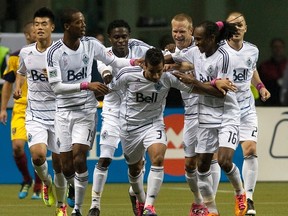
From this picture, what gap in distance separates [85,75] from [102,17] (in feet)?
26.0

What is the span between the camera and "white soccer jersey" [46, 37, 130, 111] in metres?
15.4

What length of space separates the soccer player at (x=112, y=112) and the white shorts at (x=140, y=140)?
44 centimetres

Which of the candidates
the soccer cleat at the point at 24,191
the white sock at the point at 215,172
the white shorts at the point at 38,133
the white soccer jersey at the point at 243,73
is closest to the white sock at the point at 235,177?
the white sock at the point at 215,172

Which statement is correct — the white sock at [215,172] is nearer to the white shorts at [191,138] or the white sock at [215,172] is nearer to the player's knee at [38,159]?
the white shorts at [191,138]

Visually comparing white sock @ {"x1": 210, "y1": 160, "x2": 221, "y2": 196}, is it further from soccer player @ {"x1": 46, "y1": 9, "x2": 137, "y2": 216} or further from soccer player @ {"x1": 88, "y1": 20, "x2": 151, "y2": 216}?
soccer player @ {"x1": 46, "y1": 9, "x2": 137, "y2": 216}

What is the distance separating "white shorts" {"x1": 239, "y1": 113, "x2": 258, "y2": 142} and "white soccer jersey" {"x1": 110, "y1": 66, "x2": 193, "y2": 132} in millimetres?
1865

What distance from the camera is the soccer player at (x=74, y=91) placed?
15.3 metres

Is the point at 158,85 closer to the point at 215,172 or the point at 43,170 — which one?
the point at 215,172

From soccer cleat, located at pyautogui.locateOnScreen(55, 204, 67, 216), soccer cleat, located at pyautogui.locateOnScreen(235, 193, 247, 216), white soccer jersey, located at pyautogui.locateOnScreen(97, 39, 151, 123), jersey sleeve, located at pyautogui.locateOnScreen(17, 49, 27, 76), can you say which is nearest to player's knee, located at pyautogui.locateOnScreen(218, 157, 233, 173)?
soccer cleat, located at pyautogui.locateOnScreen(235, 193, 247, 216)

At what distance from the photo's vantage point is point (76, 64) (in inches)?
610

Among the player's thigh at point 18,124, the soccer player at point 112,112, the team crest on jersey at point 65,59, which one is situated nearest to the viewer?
the team crest on jersey at point 65,59

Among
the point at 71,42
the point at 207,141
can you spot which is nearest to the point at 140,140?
the point at 207,141

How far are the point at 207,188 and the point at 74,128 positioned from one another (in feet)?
5.29

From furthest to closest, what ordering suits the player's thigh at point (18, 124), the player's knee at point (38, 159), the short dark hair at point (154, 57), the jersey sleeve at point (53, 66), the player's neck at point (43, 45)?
1. the player's thigh at point (18, 124)
2. the player's neck at point (43, 45)
3. the player's knee at point (38, 159)
4. the jersey sleeve at point (53, 66)
5. the short dark hair at point (154, 57)
